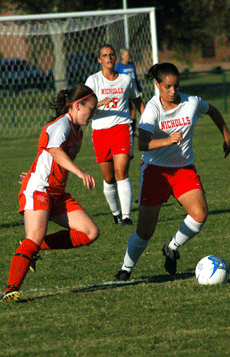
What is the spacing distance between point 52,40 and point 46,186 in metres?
17.0

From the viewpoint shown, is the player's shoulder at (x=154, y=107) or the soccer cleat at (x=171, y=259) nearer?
the player's shoulder at (x=154, y=107)

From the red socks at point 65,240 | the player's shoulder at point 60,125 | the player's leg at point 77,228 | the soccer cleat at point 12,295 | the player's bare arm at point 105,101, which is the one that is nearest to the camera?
the soccer cleat at point 12,295

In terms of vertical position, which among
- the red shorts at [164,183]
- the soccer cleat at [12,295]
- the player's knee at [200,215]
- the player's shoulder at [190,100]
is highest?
the player's shoulder at [190,100]

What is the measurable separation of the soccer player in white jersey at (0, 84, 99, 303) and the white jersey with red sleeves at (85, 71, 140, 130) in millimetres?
3086

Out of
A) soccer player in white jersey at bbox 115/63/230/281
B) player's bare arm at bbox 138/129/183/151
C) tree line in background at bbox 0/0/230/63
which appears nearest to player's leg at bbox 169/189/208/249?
soccer player in white jersey at bbox 115/63/230/281

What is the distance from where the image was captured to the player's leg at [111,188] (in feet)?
26.3

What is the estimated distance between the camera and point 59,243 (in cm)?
505

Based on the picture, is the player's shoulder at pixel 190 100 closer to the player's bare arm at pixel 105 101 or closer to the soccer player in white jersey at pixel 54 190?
the soccer player in white jersey at pixel 54 190

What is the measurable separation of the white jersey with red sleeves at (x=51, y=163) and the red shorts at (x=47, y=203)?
0.14ft

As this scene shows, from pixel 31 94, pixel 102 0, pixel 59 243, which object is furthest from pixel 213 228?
pixel 102 0

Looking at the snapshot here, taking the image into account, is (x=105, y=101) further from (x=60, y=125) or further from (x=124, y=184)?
(x=60, y=125)

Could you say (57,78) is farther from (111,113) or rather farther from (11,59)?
(111,113)

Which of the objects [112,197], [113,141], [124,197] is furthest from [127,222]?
[113,141]

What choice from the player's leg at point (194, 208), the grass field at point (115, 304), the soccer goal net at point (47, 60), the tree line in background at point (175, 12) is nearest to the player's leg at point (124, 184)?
the grass field at point (115, 304)
